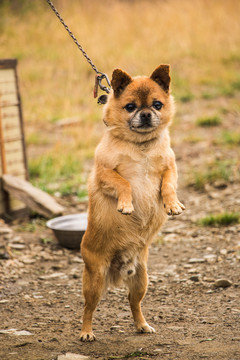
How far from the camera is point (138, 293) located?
322cm

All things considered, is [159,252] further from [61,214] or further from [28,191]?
[28,191]

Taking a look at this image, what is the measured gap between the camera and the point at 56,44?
12.0 m

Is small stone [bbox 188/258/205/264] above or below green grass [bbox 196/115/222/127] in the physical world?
below

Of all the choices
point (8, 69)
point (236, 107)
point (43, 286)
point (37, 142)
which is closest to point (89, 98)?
point (37, 142)

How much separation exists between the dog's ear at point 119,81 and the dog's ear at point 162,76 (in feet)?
0.54

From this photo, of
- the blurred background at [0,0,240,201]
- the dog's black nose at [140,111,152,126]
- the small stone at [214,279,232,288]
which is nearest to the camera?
the dog's black nose at [140,111,152,126]

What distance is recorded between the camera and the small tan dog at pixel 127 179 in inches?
118

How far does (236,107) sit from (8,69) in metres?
5.16

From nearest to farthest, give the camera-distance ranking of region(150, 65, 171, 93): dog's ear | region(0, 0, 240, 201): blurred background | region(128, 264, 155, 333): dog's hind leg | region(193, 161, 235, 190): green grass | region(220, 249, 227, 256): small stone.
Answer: region(150, 65, 171, 93): dog's ear, region(128, 264, 155, 333): dog's hind leg, region(220, 249, 227, 256): small stone, region(193, 161, 235, 190): green grass, region(0, 0, 240, 201): blurred background

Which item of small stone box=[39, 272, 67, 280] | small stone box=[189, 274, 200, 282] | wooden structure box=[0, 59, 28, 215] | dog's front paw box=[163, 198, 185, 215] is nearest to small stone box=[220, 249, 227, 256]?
small stone box=[189, 274, 200, 282]

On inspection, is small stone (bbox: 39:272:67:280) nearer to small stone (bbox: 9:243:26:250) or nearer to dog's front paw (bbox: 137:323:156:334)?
small stone (bbox: 9:243:26:250)

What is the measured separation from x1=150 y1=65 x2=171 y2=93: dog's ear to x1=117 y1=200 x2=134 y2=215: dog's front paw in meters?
0.78

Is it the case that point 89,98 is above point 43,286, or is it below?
above

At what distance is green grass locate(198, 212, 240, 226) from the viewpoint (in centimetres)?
538
